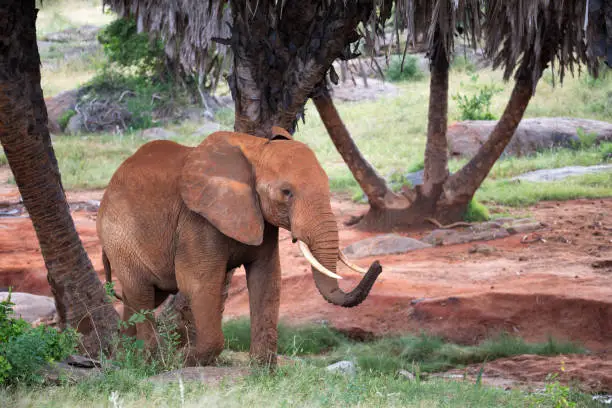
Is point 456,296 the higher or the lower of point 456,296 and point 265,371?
the lower

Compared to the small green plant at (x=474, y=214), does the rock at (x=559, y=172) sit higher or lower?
lower

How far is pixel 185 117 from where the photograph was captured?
2223cm

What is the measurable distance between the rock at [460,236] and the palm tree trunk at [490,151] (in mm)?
619

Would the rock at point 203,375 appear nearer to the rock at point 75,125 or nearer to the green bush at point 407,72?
the rock at point 75,125

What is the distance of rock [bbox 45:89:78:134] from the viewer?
21.3 meters

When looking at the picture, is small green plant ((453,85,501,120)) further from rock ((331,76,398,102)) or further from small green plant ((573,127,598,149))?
rock ((331,76,398,102))

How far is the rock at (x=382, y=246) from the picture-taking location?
37.1 ft

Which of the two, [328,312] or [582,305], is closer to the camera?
[582,305]

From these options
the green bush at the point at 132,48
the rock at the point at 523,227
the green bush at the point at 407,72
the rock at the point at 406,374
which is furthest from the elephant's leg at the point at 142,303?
the green bush at the point at 407,72

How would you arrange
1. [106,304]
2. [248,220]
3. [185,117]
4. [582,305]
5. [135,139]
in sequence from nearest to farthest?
[248,220], [106,304], [582,305], [135,139], [185,117]

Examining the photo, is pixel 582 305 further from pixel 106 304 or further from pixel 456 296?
pixel 106 304

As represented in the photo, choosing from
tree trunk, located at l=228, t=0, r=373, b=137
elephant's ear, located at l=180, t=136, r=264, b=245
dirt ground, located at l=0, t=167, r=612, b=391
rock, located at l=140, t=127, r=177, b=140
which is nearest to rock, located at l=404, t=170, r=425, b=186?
dirt ground, located at l=0, t=167, r=612, b=391

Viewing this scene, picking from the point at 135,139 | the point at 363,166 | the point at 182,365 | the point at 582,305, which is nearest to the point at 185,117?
the point at 135,139

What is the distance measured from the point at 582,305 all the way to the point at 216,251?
397 centimetres
